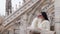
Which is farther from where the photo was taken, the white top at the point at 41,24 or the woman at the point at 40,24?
the white top at the point at 41,24

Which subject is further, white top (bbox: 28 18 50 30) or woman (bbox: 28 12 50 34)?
white top (bbox: 28 18 50 30)

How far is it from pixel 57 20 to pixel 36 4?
862 centimetres

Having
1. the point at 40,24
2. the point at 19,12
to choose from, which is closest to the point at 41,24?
the point at 40,24

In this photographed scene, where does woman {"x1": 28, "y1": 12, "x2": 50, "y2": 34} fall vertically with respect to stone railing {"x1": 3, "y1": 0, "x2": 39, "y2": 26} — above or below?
below

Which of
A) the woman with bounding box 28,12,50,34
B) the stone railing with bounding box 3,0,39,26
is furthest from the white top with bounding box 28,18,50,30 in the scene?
the stone railing with bounding box 3,0,39,26

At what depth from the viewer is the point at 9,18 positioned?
39.4 feet

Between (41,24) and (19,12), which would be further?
(19,12)

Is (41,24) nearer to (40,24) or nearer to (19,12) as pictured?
(40,24)

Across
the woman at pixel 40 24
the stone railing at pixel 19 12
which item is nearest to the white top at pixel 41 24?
the woman at pixel 40 24

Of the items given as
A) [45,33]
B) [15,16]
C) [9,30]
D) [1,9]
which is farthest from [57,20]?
[1,9]

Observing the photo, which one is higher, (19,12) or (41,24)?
(19,12)

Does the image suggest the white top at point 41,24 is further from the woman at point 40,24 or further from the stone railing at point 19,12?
the stone railing at point 19,12

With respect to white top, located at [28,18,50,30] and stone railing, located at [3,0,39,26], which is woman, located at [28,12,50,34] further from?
stone railing, located at [3,0,39,26]

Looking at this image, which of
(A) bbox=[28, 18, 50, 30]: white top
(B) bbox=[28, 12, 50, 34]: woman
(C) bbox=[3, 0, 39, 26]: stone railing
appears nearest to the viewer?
(B) bbox=[28, 12, 50, 34]: woman
